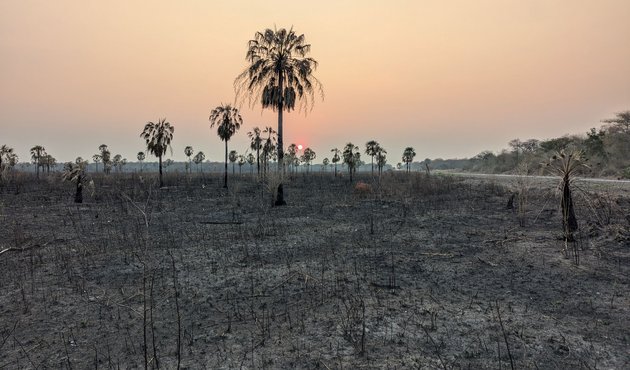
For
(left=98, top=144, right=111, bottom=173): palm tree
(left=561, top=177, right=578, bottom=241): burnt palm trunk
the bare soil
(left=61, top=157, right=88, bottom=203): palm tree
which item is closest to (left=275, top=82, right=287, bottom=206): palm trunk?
the bare soil

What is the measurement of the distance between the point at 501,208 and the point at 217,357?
50.2ft

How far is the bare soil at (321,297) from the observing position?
4262 millimetres

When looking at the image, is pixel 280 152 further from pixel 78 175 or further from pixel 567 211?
pixel 567 211

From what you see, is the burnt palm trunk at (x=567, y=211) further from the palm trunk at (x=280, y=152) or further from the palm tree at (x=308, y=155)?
the palm tree at (x=308, y=155)

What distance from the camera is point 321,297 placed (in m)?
6.07

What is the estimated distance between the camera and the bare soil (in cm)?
426

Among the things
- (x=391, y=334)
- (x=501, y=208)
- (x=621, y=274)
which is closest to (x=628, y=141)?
(x=501, y=208)

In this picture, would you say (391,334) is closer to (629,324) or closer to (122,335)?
(629,324)

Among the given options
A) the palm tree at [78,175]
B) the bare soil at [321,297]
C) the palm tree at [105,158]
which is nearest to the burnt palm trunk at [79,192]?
the palm tree at [78,175]

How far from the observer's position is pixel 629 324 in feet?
16.1

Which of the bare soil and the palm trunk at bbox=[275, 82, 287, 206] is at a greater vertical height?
the palm trunk at bbox=[275, 82, 287, 206]

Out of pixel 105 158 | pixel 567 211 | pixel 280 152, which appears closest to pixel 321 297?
pixel 567 211

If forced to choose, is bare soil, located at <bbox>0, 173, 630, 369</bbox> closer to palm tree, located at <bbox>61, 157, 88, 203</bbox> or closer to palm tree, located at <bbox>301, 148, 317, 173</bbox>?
palm tree, located at <bbox>61, 157, 88, 203</bbox>

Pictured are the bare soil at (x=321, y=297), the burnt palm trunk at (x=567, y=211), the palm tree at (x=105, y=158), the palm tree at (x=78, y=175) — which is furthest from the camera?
the palm tree at (x=105, y=158)
